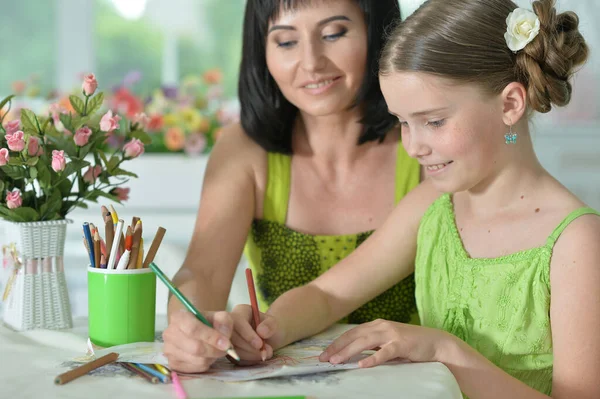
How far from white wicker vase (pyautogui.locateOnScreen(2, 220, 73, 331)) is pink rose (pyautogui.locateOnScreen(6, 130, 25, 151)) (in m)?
0.14

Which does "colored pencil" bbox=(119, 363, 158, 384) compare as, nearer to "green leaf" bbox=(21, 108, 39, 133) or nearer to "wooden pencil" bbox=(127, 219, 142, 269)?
"wooden pencil" bbox=(127, 219, 142, 269)

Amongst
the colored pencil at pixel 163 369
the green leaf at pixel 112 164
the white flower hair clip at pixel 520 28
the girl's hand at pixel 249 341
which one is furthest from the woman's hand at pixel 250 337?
the white flower hair clip at pixel 520 28

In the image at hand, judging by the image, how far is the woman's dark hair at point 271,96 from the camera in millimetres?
1748

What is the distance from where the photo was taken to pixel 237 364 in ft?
3.79

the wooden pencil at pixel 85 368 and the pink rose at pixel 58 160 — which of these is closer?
the wooden pencil at pixel 85 368

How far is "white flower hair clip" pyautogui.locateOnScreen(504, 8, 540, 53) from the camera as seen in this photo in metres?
1.28

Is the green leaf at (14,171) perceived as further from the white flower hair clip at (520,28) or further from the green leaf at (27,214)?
the white flower hair clip at (520,28)

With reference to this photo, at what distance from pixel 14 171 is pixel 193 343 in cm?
48

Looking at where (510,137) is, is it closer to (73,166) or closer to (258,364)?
(258,364)

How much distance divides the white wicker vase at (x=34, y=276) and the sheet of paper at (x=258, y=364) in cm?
22

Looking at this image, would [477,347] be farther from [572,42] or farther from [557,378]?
[572,42]

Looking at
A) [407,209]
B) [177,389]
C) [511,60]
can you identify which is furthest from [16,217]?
[511,60]

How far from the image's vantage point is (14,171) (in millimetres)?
1337

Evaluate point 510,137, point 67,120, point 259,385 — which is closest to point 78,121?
point 67,120
